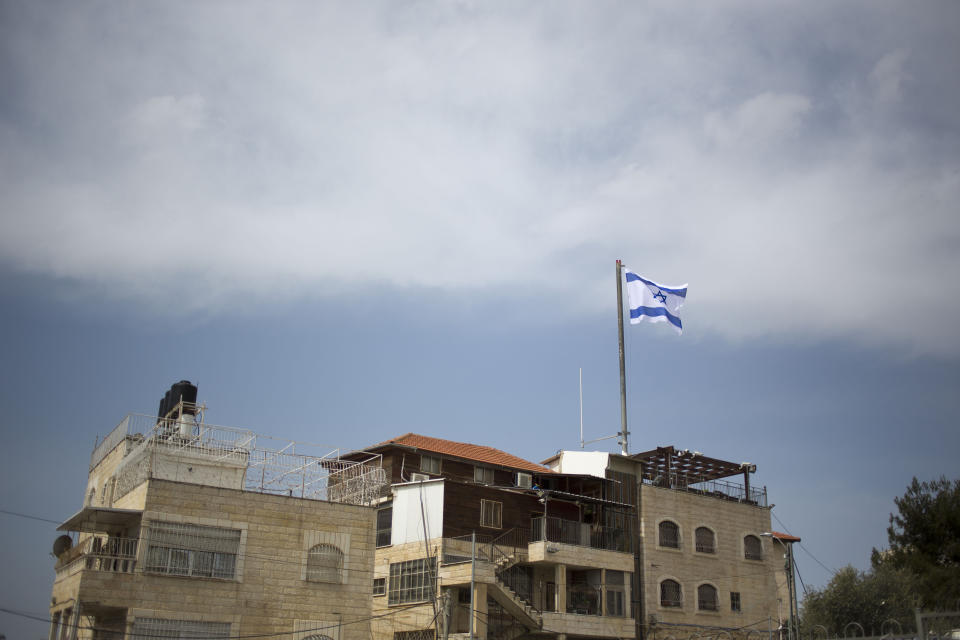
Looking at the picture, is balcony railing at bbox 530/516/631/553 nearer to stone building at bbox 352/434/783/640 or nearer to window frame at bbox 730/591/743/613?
stone building at bbox 352/434/783/640

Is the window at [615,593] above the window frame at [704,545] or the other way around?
the other way around

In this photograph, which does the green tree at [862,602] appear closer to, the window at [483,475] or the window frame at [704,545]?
the window frame at [704,545]

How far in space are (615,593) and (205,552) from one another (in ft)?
70.8

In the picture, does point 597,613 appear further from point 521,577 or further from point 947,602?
point 947,602

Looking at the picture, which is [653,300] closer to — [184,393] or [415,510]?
[415,510]

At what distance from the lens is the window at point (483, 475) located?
47875mm

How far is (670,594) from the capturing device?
46.9 metres

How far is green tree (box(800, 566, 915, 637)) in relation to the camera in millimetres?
49781

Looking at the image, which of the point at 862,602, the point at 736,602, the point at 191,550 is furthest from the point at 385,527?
the point at 862,602

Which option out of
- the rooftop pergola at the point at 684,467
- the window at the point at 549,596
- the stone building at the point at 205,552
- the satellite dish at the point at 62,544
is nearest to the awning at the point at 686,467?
the rooftop pergola at the point at 684,467

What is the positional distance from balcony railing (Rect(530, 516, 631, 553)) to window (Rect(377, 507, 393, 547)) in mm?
7438

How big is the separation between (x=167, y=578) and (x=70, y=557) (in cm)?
633

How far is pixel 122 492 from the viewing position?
34.8 meters

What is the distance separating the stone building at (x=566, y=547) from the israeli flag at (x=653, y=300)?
779 cm
